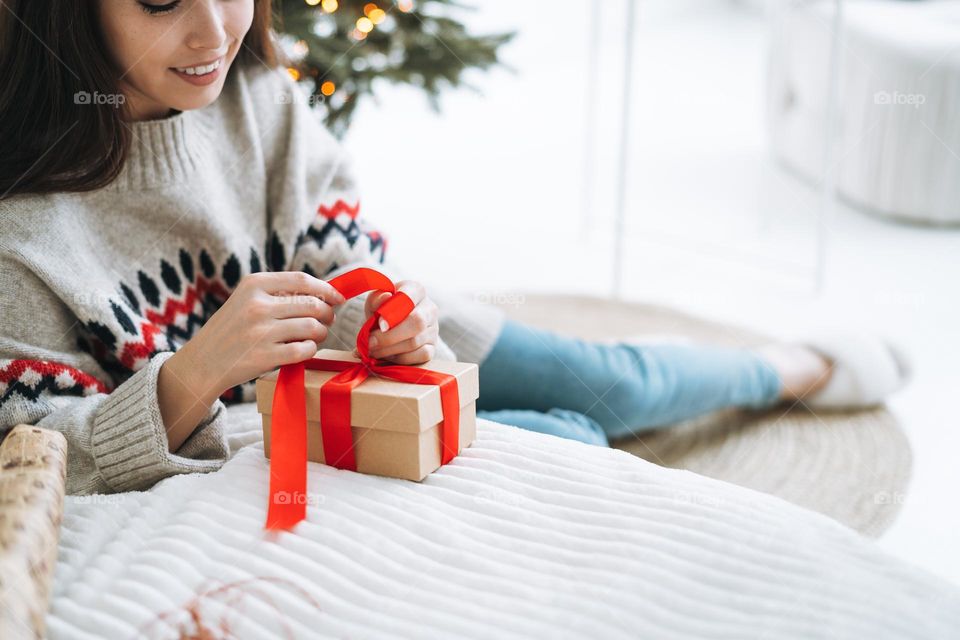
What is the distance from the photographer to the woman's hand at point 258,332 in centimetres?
85

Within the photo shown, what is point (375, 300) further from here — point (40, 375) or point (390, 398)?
point (40, 375)

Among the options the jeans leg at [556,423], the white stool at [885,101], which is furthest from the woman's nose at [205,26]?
the white stool at [885,101]

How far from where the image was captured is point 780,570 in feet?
2.31

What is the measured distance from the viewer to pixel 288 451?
2.70ft

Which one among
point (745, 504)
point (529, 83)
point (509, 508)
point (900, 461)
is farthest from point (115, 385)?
point (529, 83)

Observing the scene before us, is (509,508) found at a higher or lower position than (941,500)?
higher

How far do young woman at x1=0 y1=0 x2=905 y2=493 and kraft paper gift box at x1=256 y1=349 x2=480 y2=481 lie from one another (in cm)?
4

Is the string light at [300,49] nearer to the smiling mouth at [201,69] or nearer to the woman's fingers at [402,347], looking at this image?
the smiling mouth at [201,69]

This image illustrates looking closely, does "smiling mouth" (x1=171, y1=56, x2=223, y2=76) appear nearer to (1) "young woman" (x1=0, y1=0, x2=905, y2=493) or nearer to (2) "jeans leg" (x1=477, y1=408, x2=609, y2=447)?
(1) "young woman" (x1=0, y1=0, x2=905, y2=493)

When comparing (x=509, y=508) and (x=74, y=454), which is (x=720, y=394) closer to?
(x=509, y=508)

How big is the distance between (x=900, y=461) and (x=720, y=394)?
31 centimetres

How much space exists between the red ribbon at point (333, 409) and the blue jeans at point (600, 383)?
316 millimetres

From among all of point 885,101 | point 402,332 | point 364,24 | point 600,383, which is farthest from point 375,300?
point 885,101

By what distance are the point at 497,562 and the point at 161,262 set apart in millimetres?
555
